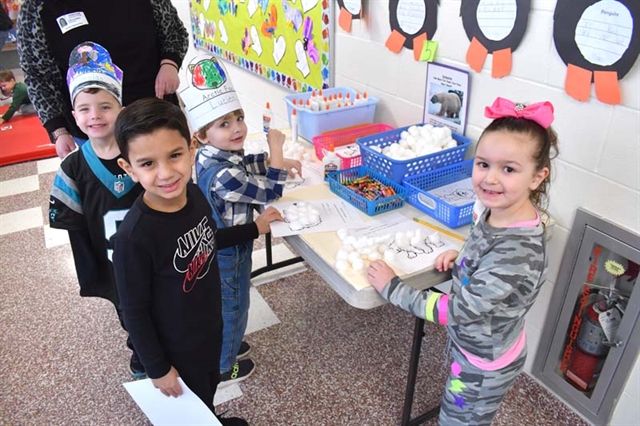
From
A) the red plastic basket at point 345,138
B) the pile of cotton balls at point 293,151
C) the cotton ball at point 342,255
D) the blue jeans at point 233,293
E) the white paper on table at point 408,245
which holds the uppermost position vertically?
the red plastic basket at point 345,138

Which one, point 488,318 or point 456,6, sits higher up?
point 456,6

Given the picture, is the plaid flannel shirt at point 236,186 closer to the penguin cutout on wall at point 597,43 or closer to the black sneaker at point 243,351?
the black sneaker at point 243,351

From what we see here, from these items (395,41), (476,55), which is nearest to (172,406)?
(476,55)

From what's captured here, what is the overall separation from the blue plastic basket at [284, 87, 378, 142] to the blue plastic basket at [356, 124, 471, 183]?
279mm

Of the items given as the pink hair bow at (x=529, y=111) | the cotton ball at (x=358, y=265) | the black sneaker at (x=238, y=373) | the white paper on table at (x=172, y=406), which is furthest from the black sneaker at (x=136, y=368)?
the pink hair bow at (x=529, y=111)

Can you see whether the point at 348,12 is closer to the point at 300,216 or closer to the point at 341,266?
the point at 300,216

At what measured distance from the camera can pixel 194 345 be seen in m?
1.20

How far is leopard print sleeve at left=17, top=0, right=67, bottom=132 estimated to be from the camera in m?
1.63

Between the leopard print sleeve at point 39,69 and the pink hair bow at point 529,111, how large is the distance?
1.52m

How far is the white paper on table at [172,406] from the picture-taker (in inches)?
46.6

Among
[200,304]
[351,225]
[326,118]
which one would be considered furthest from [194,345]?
[326,118]

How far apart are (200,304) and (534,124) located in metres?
0.87

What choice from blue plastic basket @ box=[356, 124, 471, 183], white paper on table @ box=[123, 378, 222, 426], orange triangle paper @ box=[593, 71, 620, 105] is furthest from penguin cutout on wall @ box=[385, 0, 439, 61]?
white paper on table @ box=[123, 378, 222, 426]

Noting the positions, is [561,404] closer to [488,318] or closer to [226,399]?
[488,318]
